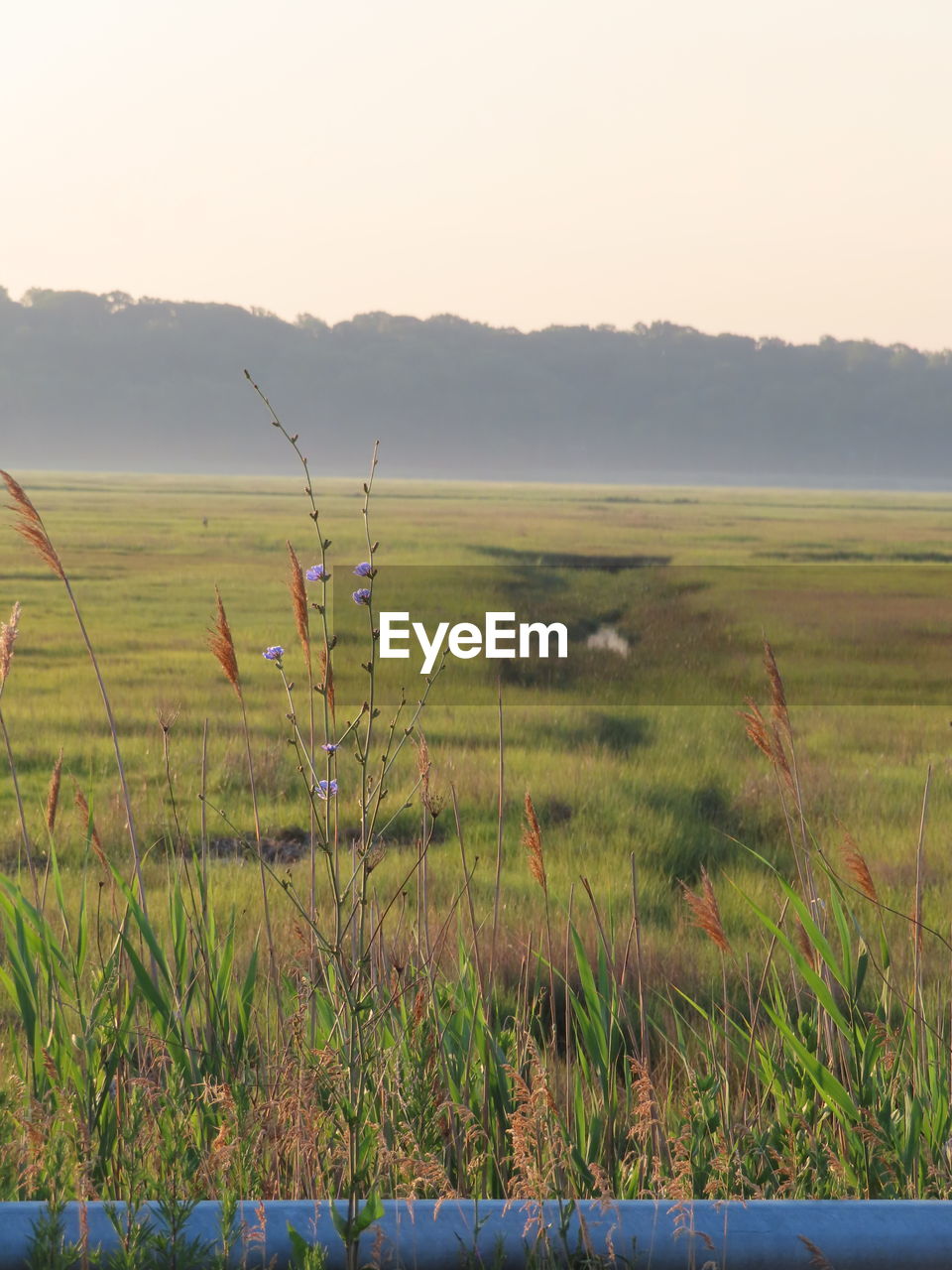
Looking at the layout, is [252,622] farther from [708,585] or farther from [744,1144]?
[744,1144]

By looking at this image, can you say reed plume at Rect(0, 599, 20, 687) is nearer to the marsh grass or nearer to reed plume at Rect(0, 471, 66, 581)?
the marsh grass

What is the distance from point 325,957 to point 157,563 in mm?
28134

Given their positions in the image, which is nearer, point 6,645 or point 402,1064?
point 6,645

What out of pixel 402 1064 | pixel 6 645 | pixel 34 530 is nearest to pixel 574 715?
pixel 402 1064

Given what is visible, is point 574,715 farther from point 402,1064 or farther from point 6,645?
point 6,645

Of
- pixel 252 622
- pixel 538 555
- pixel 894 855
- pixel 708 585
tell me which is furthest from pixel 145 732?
pixel 538 555

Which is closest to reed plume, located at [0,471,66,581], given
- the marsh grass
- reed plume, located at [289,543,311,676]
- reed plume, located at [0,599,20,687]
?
the marsh grass

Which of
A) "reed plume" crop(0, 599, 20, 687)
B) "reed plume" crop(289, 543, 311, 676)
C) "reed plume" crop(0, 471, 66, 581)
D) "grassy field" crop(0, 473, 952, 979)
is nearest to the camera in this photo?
"reed plume" crop(289, 543, 311, 676)

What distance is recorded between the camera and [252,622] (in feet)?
63.4

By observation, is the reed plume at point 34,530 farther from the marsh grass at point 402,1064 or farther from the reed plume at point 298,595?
the reed plume at point 298,595

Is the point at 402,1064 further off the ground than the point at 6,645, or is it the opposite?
the point at 6,645

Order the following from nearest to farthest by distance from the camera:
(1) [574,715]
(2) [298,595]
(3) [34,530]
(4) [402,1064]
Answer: (2) [298,595] < (3) [34,530] < (4) [402,1064] < (1) [574,715]

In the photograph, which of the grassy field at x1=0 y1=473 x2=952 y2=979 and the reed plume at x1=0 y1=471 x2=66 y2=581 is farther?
the grassy field at x1=0 y1=473 x2=952 y2=979

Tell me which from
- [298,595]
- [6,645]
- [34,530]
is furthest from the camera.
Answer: [6,645]
